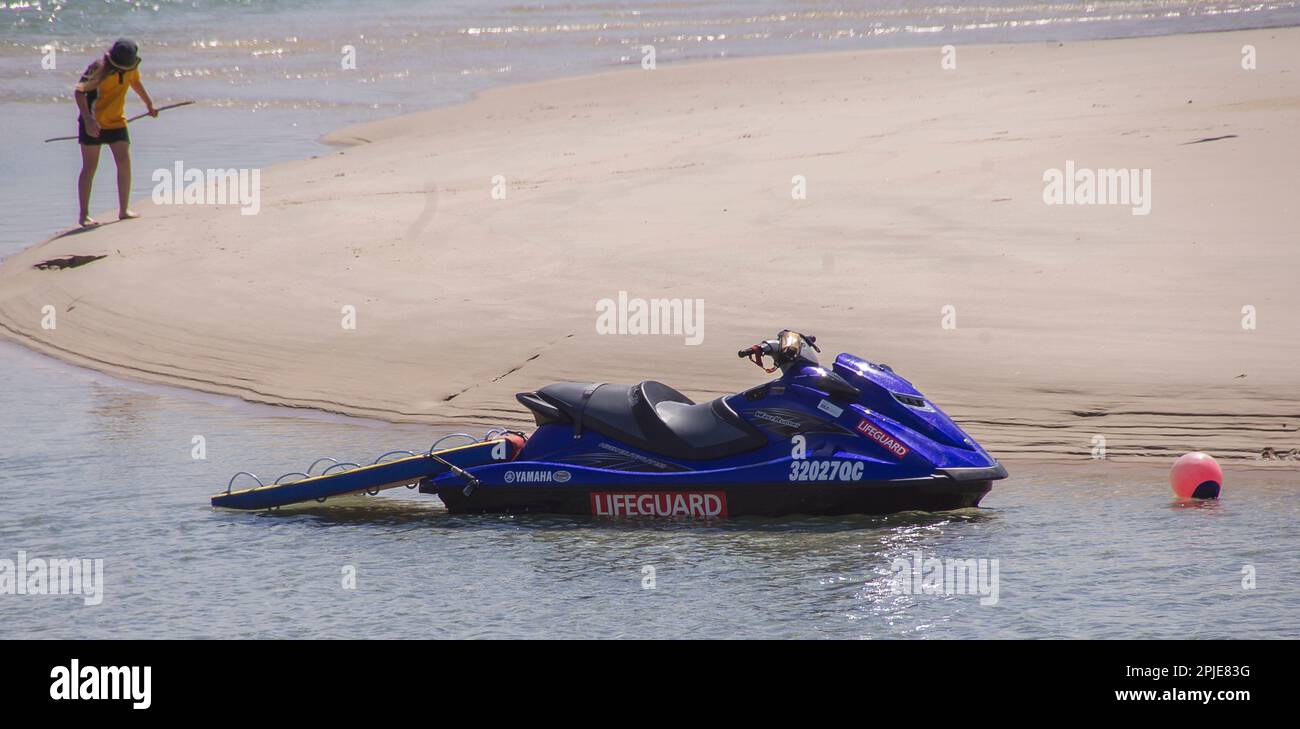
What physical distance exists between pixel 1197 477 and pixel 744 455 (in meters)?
2.40

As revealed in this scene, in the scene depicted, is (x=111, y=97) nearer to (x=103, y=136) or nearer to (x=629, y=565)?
(x=103, y=136)

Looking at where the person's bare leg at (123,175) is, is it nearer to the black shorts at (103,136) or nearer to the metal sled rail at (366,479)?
the black shorts at (103,136)

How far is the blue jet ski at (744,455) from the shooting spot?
7.56 m

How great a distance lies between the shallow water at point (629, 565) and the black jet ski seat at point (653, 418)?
0.42 metres

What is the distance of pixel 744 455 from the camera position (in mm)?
7738

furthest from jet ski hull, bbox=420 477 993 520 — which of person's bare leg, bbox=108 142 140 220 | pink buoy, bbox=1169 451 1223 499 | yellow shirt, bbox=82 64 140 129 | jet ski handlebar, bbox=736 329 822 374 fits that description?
person's bare leg, bbox=108 142 140 220

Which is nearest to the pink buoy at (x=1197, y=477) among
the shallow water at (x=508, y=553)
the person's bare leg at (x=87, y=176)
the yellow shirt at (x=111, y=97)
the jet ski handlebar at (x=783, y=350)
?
the shallow water at (x=508, y=553)

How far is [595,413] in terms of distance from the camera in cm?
797

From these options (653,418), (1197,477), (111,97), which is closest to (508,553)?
(653,418)

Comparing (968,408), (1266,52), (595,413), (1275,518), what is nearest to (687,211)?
(968,408)

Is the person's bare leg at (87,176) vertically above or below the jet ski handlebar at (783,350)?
above
